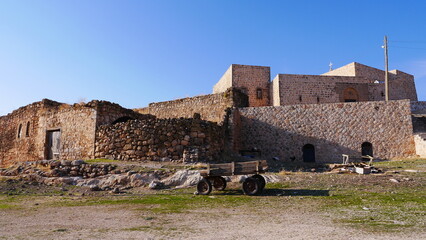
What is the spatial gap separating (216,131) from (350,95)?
689 inches

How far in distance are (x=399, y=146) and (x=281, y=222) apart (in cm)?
1620

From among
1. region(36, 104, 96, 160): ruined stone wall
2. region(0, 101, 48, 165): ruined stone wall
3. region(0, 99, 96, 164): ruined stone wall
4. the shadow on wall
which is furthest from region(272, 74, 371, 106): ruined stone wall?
region(0, 101, 48, 165): ruined stone wall

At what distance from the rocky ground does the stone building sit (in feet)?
9.13

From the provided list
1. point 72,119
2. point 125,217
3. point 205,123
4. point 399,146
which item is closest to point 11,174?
point 72,119

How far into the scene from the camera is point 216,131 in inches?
661

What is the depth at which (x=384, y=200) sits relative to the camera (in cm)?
736

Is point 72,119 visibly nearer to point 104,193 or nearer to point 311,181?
point 104,193

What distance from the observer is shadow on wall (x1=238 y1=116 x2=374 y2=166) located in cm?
1928

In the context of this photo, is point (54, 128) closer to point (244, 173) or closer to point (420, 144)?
A: point (244, 173)

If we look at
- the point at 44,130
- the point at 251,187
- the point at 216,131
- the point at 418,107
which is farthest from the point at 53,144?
the point at 418,107

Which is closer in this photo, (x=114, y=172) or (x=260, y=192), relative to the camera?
(x=260, y=192)

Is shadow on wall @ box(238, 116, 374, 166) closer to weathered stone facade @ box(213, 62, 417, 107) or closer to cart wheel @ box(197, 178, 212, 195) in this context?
weathered stone facade @ box(213, 62, 417, 107)

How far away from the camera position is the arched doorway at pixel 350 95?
2854 centimetres

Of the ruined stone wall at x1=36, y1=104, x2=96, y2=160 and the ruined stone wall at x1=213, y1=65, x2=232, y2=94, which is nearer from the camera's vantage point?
the ruined stone wall at x1=36, y1=104, x2=96, y2=160
